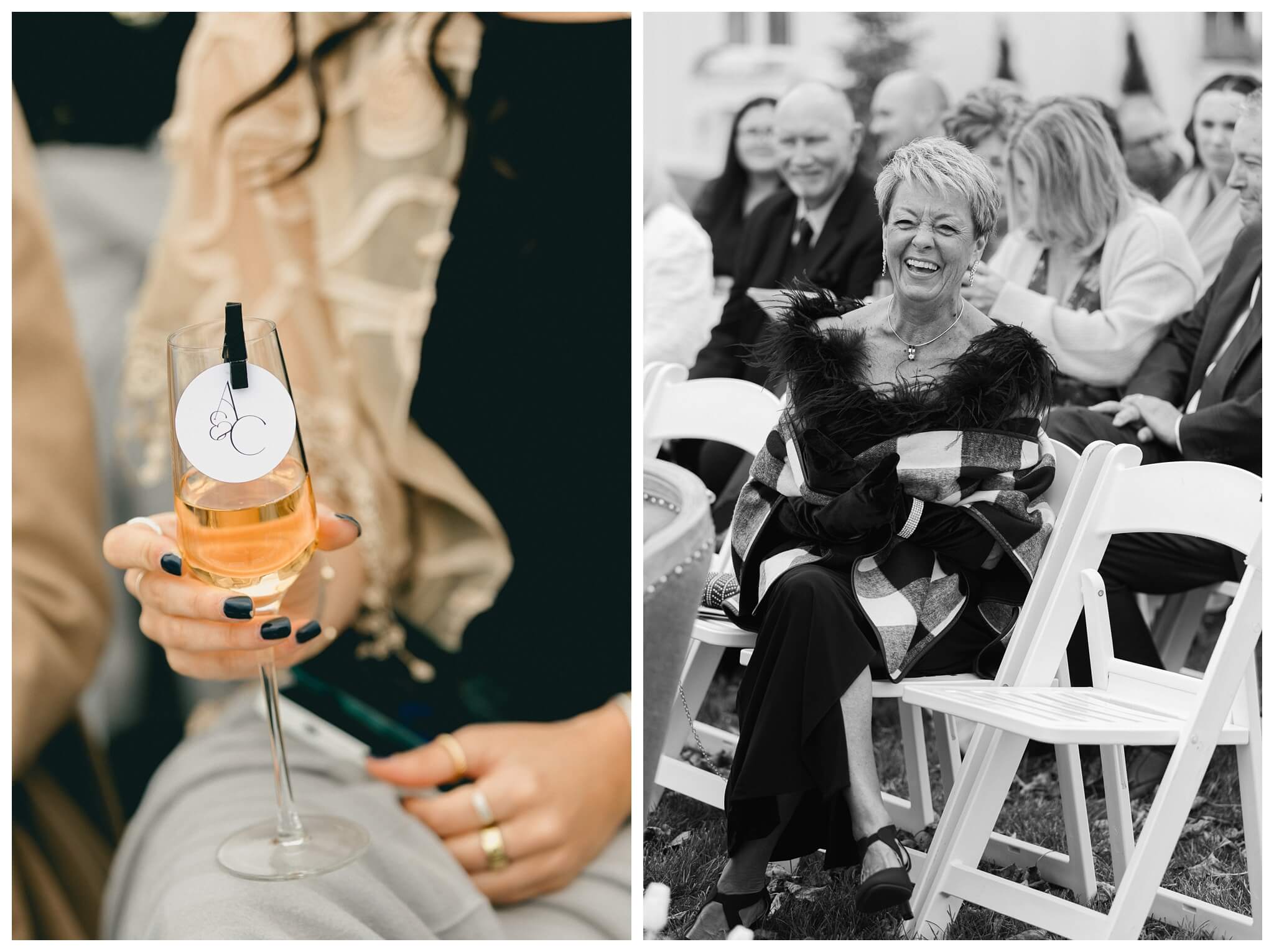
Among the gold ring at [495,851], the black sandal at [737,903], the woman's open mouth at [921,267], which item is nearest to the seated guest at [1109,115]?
the woman's open mouth at [921,267]

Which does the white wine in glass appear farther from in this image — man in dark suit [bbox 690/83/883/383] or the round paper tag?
man in dark suit [bbox 690/83/883/383]

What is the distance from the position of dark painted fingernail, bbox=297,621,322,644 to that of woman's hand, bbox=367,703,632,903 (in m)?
0.57

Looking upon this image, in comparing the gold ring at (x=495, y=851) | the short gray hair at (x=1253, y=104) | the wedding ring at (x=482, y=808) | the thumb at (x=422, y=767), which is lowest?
the gold ring at (x=495, y=851)

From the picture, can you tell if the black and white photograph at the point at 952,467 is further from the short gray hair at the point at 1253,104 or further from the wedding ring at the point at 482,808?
the wedding ring at the point at 482,808

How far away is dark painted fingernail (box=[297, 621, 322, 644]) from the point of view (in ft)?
7.25

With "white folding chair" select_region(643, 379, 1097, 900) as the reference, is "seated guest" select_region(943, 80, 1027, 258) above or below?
above

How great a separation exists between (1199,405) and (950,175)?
0.91 meters

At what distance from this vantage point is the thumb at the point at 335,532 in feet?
7.75

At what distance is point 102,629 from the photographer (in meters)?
2.65

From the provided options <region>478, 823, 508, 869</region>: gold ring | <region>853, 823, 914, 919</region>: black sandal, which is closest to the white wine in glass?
<region>478, 823, 508, 869</region>: gold ring

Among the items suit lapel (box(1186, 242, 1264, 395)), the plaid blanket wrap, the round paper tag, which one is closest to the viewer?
the round paper tag

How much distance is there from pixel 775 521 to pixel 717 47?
1.07 meters

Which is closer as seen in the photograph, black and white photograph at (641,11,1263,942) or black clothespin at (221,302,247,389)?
black clothespin at (221,302,247,389)
